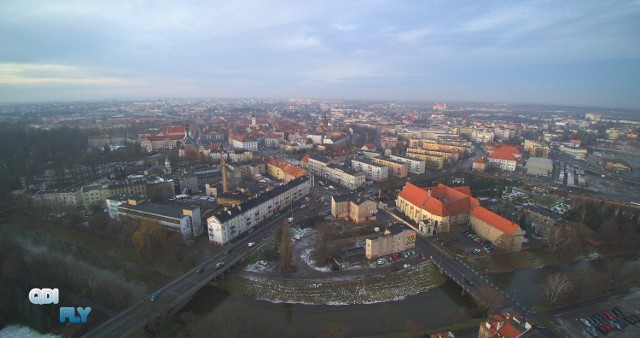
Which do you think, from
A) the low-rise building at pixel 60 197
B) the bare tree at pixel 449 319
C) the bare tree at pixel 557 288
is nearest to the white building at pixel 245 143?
the low-rise building at pixel 60 197

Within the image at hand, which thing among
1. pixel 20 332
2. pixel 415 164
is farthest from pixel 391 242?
pixel 415 164

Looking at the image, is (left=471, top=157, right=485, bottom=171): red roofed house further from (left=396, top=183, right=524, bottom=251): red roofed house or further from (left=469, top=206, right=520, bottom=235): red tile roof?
(left=469, top=206, right=520, bottom=235): red tile roof

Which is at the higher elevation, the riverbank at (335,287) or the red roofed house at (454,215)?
the red roofed house at (454,215)

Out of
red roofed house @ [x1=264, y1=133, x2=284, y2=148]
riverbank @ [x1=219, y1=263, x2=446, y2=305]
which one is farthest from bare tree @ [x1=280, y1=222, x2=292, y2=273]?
red roofed house @ [x1=264, y1=133, x2=284, y2=148]

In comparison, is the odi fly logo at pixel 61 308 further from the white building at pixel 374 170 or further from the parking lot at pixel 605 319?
the white building at pixel 374 170

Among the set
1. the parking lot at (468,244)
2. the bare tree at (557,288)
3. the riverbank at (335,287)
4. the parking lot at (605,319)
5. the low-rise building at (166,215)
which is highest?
the low-rise building at (166,215)

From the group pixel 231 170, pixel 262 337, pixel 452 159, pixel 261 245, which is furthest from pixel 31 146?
pixel 452 159

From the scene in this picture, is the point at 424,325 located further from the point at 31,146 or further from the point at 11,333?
the point at 31,146

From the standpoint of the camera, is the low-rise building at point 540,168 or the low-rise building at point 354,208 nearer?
the low-rise building at point 354,208
